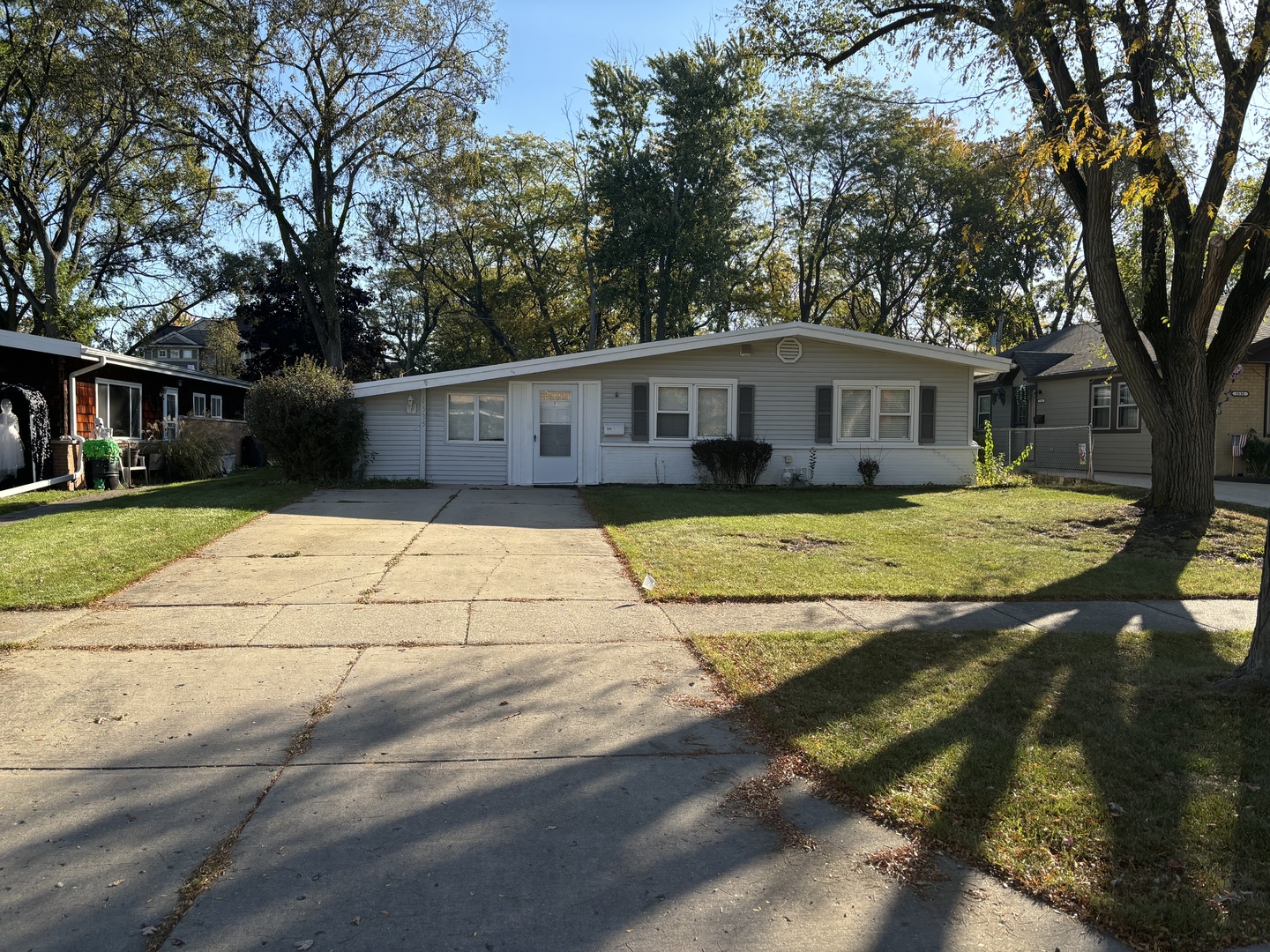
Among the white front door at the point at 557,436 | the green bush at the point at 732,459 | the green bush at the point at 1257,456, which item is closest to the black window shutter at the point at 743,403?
the green bush at the point at 732,459

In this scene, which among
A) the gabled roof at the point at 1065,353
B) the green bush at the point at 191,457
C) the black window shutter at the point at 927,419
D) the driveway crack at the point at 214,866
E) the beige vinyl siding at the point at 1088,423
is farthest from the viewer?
the gabled roof at the point at 1065,353

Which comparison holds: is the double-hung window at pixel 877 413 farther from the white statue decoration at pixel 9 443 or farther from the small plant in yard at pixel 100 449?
the white statue decoration at pixel 9 443

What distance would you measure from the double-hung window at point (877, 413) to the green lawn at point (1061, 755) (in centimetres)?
1177

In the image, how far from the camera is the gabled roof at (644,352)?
16547 mm

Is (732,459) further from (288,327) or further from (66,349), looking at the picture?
(288,327)

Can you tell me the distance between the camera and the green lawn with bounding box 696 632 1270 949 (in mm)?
2934

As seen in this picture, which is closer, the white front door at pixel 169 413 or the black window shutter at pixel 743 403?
the black window shutter at pixel 743 403

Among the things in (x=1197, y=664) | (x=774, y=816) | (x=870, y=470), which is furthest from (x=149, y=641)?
(x=870, y=470)

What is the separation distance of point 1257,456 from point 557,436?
15.9m

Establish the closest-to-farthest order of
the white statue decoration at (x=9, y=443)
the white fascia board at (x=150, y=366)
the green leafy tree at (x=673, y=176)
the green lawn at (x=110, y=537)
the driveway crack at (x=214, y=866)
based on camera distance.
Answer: the driveway crack at (x=214, y=866)
the green lawn at (x=110, y=537)
the white statue decoration at (x=9, y=443)
the white fascia board at (x=150, y=366)
the green leafy tree at (x=673, y=176)

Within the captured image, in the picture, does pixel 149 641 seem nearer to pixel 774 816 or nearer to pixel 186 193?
pixel 774 816

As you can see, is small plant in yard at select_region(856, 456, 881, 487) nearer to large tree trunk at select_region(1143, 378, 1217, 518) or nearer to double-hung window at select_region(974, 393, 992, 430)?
large tree trunk at select_region(1143, 378, 1217, 518)

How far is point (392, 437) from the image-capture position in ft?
56.5

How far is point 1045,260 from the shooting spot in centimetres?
3616
